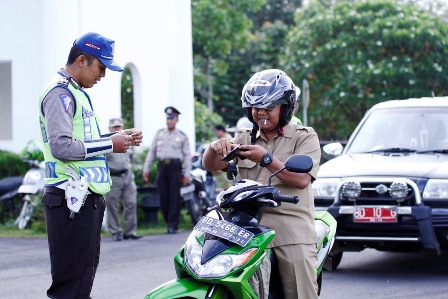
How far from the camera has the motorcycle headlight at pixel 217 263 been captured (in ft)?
16.6

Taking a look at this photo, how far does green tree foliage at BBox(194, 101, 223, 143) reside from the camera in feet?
76.0

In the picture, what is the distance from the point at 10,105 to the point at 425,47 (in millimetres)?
20533

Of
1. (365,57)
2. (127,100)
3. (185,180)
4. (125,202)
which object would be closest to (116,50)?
(185,180)

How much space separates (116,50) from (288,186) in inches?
457

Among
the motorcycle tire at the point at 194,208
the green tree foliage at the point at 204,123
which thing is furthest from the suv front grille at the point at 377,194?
the green tree foliage at the point at 204,123

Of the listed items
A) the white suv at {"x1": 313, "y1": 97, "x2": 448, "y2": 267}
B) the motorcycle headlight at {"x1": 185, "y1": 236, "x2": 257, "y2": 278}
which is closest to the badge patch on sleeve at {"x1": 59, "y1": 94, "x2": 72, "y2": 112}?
the motorcycle headlight at {"x1": 185, "y1": 236, "x2": 257, "y2": 278}

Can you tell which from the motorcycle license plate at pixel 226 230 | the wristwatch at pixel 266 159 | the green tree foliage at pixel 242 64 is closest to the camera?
the motorcycle license plate at pixel 226 230

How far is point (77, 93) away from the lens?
571 centimetres

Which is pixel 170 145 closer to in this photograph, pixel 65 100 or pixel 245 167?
pixel 245 167

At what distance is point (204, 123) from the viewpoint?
78.5ft

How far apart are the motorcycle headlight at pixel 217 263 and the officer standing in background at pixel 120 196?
29.3 feet

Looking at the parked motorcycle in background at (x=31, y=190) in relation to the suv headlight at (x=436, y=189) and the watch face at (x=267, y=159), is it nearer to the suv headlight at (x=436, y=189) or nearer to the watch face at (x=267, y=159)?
the suv headlight at (x=436, y=189)

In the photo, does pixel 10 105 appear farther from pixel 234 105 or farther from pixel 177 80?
pixel 234 105

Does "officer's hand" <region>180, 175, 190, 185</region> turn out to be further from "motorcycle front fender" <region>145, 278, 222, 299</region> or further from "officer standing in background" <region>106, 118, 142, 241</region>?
"motorcycle front fender" <region>145, 278, 222, 299</region>
